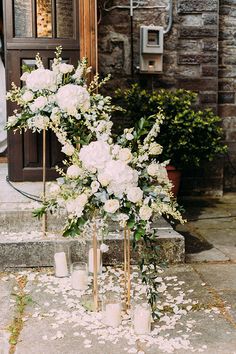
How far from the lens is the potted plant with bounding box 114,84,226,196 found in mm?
6125

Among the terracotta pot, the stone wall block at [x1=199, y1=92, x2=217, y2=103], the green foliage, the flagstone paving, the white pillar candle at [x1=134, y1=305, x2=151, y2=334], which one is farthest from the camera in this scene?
the stone wall block at [x1=199, y1=92, x2=217, y2=103]

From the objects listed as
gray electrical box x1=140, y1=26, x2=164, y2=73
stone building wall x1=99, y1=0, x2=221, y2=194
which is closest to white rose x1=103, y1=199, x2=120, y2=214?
gray electrical box x1=140, y1=26, x2=164, y2=73

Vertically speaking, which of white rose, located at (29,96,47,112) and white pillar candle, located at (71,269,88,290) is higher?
white rose, located at (29,96,47,112)

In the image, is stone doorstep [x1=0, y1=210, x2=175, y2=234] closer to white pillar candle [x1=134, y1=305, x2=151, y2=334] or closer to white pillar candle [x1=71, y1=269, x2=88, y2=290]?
white pillar candle [x1=71, y1=269, x2=88, y2=290]

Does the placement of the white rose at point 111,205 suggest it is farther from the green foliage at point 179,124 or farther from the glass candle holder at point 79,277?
the green foliage at point 179,124

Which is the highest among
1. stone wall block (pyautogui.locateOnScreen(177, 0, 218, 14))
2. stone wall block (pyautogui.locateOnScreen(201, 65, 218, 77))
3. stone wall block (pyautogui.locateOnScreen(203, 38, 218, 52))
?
stone wall block (pyautogui.locateOnScreen(177, 0, 218, 14))

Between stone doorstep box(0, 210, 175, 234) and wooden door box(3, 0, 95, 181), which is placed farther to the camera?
wooden door box(3, 0, 95, 181)

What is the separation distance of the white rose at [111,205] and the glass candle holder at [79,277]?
93 cm

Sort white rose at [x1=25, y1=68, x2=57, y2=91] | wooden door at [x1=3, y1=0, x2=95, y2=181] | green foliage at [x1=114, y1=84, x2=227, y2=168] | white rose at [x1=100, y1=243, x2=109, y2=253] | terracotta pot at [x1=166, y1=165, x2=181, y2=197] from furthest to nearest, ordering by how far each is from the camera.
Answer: terracotta pot at [x1=166, y1=165, x2=181, y2=197], green foliage at [x1=114, y1=84, x2=227, y2=168], wooden door at [x1=3, y1=0, x2=95, y2=181], white rose at [x1=25, y1=68, x2=57, y2=91], white rose at [x1=100, y1=243, x2=109, y2=253]

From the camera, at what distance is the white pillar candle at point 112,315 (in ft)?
10.4

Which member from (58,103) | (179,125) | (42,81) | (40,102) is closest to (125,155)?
(58,103)

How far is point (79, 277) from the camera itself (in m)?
3.76

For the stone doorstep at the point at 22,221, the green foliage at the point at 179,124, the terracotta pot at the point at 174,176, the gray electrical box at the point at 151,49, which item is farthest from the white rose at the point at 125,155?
the gray electrical box at the point at 151,49

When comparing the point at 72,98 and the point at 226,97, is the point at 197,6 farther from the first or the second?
the point at 72,98
